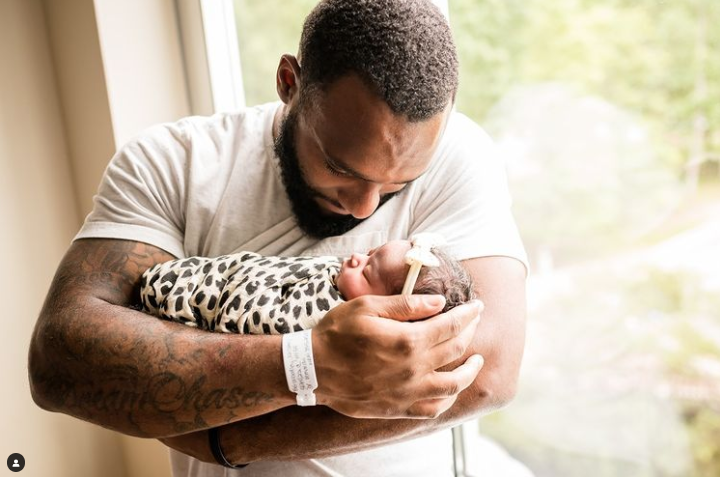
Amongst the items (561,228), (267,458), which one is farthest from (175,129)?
(561,228)

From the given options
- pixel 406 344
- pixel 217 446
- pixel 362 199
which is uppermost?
pixel 362 199

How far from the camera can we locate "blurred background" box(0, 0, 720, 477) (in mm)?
1825

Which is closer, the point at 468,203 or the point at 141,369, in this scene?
the point at 141,369

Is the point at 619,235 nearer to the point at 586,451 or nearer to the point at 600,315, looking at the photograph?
the point at 600,315

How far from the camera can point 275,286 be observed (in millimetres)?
1432

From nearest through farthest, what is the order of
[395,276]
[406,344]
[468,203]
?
[406,344] → [395,276] → [468,203]

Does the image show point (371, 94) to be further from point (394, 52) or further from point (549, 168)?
point (549, 168)

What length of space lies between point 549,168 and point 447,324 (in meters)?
1.09

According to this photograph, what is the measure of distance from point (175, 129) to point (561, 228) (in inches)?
48.4

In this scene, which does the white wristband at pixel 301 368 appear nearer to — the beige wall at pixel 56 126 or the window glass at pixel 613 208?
the window glass at pixel 613 208

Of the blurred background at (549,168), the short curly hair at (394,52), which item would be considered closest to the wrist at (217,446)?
the short curly hair at (394,52)

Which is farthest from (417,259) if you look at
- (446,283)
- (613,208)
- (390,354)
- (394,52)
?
(613,208)

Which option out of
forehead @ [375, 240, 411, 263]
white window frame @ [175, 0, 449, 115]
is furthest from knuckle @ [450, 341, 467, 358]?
white window frame @ [175, 0, 449, 115]

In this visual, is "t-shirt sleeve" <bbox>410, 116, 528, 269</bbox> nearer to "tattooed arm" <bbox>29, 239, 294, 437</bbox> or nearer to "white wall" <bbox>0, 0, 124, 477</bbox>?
"tattooed arm" <bbox>29, 239, 294, 437</bbox>
